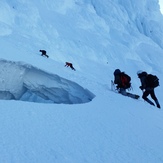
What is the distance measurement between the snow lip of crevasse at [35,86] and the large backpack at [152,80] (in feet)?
6.48

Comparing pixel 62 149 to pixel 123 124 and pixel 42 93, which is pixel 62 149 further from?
pixel 42 93

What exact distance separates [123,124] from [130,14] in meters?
30.7

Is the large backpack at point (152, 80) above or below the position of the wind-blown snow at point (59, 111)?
above

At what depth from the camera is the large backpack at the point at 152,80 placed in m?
6.29

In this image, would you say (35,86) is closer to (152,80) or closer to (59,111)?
(152,80)

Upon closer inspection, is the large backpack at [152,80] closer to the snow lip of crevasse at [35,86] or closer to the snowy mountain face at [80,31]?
the snow lip of crevasse at [35,86]

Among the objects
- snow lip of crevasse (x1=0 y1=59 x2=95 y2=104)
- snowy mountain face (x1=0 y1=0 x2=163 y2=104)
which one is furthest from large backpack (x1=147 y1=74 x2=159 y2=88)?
snowy mountain face (x1=0 y1=0 x2=163 y2=104)

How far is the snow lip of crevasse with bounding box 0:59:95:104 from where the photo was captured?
5867mm

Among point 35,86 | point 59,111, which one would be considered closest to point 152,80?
point 35,86

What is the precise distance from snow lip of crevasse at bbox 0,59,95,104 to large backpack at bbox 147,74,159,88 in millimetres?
1975

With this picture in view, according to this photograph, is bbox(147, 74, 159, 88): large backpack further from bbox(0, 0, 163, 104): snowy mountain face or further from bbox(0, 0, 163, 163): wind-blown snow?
bbox(0, 0, 163, 104): snowy mountain face

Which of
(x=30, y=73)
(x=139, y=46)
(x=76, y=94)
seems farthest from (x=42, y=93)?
(x=139, y=46)

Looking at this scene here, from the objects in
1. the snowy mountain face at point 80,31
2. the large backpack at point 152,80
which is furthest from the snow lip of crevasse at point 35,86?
the snowy mountain face at point 80,31

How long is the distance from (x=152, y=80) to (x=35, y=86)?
3.31 metres
